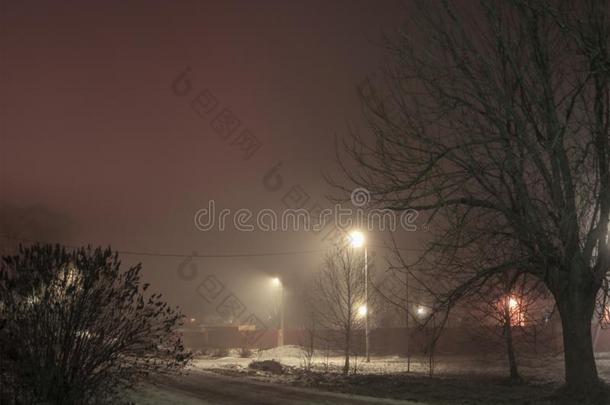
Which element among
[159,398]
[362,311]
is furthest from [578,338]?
[362,311]

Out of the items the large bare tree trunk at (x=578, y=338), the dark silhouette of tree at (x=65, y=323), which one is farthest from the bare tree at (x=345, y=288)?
the dark silhouette of tree at (x=65, y=323)

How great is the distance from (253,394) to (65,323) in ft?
26.7

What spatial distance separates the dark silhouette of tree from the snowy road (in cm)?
498

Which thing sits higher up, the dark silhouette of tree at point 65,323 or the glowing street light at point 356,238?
the glowing street light at point 356,238

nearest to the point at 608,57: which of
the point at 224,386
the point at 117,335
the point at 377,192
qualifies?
the point at 377,192

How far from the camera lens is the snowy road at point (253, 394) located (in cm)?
1364

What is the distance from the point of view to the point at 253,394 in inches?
607

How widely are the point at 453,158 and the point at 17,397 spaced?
9389 mm

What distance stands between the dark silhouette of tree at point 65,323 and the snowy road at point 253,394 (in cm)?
498

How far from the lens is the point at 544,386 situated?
16641 millimetres

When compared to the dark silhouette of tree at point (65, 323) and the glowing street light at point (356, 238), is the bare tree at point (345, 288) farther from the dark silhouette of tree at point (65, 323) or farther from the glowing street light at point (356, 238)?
the dark silhouette of tree at point (65, 323)

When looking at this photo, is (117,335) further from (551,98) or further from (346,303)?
(346,303)

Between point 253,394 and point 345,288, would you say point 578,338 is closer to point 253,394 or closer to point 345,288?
point 253,394

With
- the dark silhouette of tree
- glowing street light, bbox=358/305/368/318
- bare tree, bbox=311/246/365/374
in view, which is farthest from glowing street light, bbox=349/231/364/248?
the dark silhouette of tree
